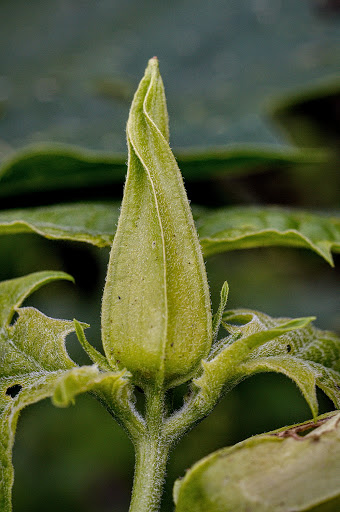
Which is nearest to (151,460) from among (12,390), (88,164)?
(12,390)

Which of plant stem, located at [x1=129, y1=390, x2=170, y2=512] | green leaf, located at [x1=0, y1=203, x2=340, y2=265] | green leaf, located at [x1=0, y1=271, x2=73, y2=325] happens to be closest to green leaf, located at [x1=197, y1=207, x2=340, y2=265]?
green leaf, located at [x1=0, y1=203, x2=340, y2=265]

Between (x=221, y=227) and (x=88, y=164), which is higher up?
(x=88, y=164)

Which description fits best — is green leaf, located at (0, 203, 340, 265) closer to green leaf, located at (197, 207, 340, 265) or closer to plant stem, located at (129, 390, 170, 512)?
green leaf, located at (197, 207, 340, 265)

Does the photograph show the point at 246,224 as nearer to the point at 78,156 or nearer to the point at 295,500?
the point at 78,156

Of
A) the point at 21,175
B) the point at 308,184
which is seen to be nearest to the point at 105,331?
the point at 21,175

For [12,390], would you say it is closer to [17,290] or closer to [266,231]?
[17,290]

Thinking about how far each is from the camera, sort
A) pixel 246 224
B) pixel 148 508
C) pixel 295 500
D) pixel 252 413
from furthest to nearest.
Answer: pixel 252 413 → pixel 246 224 → pixel 148 508 → pixel 295 500
